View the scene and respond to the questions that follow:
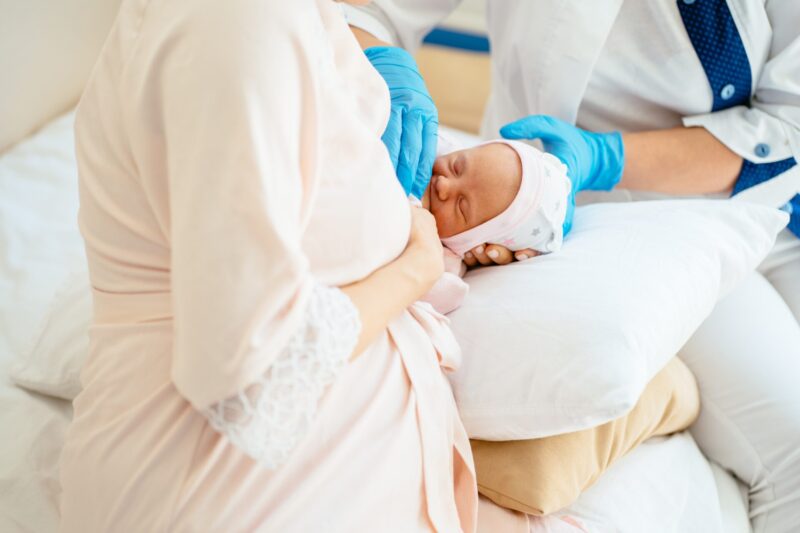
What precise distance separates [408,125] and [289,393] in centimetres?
49

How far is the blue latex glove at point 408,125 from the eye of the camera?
3.29ft

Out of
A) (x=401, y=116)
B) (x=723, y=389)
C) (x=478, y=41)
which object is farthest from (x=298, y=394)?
(x=478, y=41)

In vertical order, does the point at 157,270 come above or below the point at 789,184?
above

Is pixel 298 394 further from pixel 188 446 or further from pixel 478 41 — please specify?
pixel 478 41

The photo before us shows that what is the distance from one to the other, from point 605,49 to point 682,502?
0.77m

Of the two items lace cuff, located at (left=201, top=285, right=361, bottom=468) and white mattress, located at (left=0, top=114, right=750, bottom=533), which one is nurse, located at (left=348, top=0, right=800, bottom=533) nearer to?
white mattress, located at (left=0, top=114, right=750, bottom=533)

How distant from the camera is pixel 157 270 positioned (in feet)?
2.48

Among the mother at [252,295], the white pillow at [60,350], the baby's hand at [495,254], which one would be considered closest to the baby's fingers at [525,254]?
the baby's hand at [495,254]

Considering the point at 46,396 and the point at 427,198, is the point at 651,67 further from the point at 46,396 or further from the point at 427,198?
the point at 46,396

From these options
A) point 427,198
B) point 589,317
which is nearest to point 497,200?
point 427,198

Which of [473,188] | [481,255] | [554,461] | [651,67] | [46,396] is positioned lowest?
[46,396]

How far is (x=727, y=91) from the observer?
1.34 metres

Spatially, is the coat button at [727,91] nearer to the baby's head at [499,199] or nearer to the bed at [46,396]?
the baby's head at [499,199]

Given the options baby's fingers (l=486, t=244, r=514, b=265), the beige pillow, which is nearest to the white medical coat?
baby's fingers (l=486, t=244, r=514, b=265)
